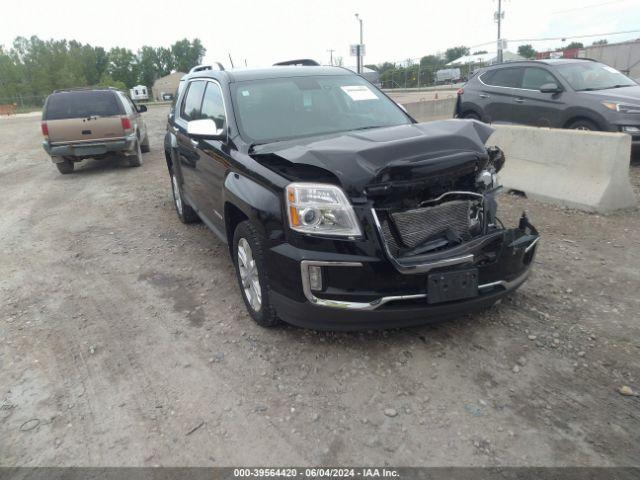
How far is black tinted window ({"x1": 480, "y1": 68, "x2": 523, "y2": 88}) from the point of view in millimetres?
9055

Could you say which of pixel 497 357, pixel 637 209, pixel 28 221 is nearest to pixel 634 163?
pixel 637 209

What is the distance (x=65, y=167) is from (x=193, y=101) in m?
6.79

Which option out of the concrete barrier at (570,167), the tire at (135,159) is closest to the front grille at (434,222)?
the concrete barrier at (570,167)

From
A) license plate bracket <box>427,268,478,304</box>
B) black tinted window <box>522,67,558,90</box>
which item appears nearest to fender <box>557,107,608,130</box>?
black tinted window <box>522,67,558,90</box>

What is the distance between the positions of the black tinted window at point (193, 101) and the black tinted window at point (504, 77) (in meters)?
6.17

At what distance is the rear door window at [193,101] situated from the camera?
515 cm

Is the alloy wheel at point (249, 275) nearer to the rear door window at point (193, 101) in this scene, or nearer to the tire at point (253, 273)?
the tire at point (253, 273)

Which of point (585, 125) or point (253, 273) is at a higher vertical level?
point (585, 125)

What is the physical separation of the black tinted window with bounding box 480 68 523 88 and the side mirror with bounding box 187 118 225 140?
273 inches

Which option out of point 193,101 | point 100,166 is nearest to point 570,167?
point 193,101

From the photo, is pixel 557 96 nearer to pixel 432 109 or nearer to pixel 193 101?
pixel 193 101

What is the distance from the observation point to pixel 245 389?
297cm

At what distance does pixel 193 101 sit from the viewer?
17.8ft

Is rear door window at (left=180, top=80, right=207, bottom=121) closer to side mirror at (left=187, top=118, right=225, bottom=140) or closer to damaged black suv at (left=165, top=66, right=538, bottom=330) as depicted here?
side mirror at (left=187, top=118, right=225, bottom=140)
